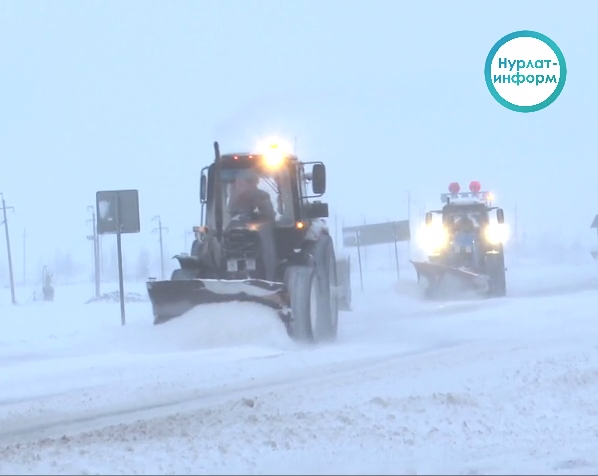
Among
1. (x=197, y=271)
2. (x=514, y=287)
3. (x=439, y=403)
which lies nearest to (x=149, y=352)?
(x=197, y=271)

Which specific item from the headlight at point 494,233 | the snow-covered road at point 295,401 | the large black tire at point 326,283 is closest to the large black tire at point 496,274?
the headlight at point 494,233

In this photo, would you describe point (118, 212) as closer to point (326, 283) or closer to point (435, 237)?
point (326, 283)

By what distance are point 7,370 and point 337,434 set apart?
5888 millimetres

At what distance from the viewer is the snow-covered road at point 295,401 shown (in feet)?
21.9

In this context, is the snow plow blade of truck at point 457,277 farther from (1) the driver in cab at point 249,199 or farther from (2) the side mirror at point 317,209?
(1) the driver in cab at point 249,199

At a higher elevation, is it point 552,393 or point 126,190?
point 126,190

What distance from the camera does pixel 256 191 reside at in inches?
574

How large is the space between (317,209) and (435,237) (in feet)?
40.5

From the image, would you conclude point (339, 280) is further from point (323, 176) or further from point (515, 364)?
point (515, 364)

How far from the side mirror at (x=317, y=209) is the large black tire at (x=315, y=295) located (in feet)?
1.20

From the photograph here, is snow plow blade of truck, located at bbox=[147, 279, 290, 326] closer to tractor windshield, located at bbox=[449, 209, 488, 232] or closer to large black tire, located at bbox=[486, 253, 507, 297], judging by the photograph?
large black tire, located at bbox=[486, 253, 507, 297]

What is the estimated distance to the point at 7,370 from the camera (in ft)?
39.4

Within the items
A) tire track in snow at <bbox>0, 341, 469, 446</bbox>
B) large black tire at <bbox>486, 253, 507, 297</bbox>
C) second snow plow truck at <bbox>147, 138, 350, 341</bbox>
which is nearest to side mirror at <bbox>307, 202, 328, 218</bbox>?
second snow plow truck at <bbox>147, 138, 350, 341</bbox>

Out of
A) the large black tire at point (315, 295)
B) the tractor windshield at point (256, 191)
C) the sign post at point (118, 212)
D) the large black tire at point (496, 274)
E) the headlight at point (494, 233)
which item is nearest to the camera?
the large black tire at point (315, 295)
